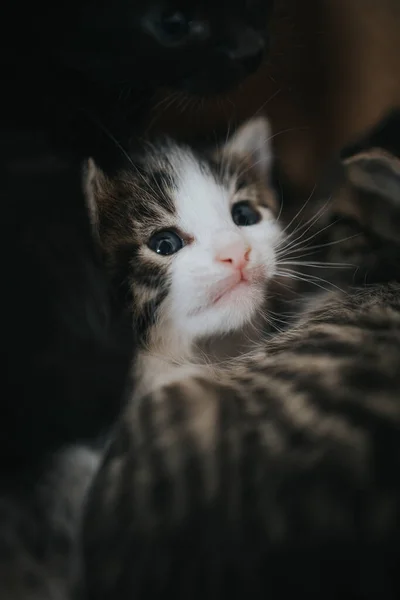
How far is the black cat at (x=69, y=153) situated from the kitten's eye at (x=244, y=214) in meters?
0.22

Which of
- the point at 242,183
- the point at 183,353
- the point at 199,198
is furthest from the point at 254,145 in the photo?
the point at 183,353

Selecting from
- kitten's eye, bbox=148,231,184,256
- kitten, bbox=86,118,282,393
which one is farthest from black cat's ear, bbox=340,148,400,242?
kitten's eye, bbox=148,231,184,256

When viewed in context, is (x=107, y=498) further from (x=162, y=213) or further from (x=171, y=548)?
(x=162, y=213)

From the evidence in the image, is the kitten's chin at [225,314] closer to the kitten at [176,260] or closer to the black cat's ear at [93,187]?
the kitten at [176,260]

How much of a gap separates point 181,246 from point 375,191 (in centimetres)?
29

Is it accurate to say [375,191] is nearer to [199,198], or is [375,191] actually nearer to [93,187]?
[199,198]

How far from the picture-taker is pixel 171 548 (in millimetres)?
648

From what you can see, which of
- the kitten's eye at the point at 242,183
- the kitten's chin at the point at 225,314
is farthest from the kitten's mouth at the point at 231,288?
the kitten's eye at the point at 242,183

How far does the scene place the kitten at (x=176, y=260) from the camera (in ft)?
2.97

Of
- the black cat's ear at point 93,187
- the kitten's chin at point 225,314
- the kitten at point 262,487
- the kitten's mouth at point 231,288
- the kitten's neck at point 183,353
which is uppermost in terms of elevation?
the black cat's ear at point 93,187

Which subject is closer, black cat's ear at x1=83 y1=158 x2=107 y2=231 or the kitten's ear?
black cat's ear at x1=83 y1=158 x2=107 y2=231

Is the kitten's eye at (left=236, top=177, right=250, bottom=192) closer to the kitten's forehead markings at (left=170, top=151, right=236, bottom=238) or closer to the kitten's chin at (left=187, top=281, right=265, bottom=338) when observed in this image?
the kitten's forehead markings at (left=170, top=151, right=236, bottom=238)

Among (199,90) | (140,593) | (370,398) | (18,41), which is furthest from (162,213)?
(140,593)

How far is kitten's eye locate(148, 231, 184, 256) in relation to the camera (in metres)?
0.95
